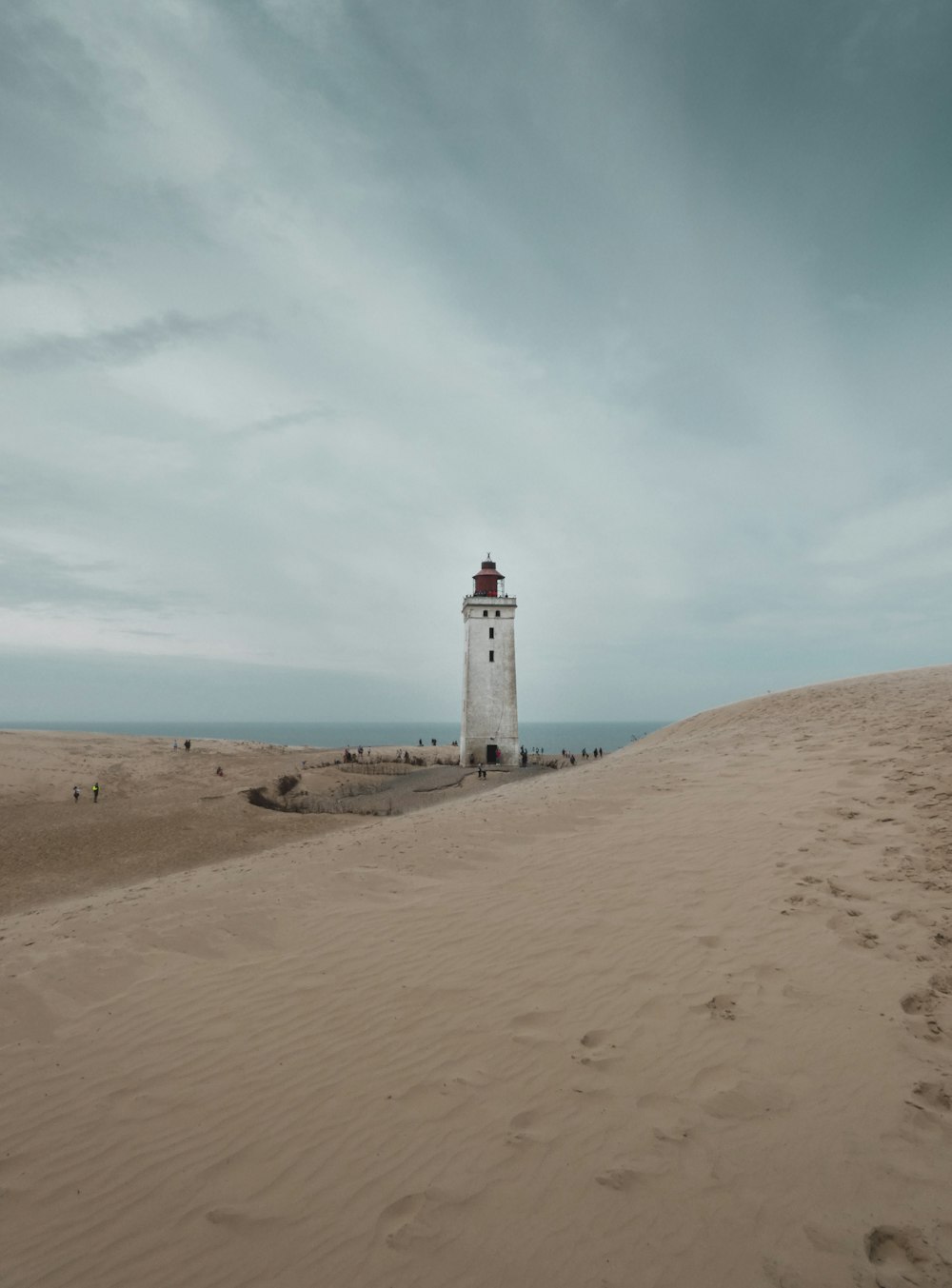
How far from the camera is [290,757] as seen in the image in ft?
145

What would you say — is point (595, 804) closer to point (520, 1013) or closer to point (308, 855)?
point (308, 855)

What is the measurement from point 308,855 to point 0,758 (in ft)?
93.5

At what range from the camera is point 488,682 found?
134 ft

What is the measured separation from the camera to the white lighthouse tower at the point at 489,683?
40.3m

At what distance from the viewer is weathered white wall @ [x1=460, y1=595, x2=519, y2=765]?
40.3 meters

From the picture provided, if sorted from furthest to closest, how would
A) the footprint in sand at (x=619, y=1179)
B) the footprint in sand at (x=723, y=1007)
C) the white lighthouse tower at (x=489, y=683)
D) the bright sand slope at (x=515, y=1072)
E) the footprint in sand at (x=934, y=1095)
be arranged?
A: the white lighthouse tower at (x=489, y=683)
the footprint in sand at (x=723, y=1007)
the footprint in sand at (x=934, y=1095)
the footprint in sand at (x=619, y=1179)
the bright sand slope at (x=515, y=1072)

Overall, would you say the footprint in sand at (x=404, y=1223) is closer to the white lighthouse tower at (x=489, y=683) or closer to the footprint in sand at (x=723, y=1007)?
the footprint in sand at (x=723, y=1007)

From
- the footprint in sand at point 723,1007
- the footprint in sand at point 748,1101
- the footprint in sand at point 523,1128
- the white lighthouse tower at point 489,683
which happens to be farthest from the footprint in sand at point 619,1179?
the white lighthouse tower at point 489,683

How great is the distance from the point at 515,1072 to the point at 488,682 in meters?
35.2

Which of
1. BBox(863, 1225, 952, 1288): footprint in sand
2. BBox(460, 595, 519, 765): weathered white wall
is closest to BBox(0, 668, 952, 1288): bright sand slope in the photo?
BBox(863, 1225, 952, 1288): footprint in sand

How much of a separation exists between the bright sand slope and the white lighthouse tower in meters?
29.3

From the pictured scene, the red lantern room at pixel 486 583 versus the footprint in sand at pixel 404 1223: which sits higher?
the red lantern room at pixel 486 583

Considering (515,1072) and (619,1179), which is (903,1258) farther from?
(515,1072)

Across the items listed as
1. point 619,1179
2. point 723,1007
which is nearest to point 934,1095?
point 723,1007
